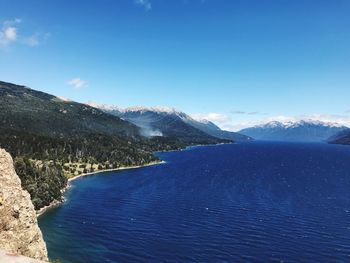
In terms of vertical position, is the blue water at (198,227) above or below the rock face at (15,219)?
below

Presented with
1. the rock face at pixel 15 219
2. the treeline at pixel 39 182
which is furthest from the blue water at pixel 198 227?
the rock face at pixel 15 219

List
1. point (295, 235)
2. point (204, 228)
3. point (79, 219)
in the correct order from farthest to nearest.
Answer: point (79, 219)
point (204, 228)
point (295, 235)

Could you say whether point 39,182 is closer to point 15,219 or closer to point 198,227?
point 198,227

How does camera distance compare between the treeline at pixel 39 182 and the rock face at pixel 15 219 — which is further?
the treeline at pixel 39 182

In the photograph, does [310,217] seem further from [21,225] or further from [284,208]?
[21,225]

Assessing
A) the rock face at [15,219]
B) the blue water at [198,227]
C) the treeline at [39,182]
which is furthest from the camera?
the treeline at [39,182]

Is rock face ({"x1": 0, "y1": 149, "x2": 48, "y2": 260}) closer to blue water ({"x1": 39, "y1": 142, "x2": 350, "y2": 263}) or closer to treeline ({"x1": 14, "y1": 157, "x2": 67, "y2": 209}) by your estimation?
blue water ({"x1": 39, "y1": 142, "x2": 350, "y2": 263})

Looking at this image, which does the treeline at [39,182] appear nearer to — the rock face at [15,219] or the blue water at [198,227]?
the blue water at [198,227]

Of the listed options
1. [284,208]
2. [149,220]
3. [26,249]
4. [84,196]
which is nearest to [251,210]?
[284,208]

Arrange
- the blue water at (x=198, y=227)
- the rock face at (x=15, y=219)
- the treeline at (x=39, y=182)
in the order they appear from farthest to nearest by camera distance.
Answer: the treeline at (x=39, y=182)
the blue water at (x=198, y=227)
the rock face at (x=15, y=219)
